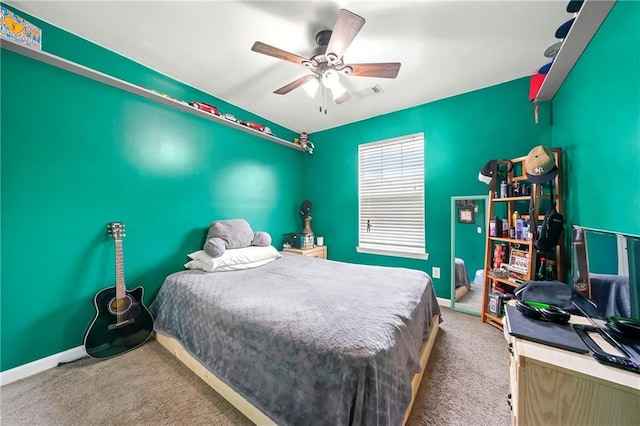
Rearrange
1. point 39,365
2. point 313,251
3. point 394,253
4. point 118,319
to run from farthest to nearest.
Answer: point 313,251
point 394,253
point 118,319
point 39,365

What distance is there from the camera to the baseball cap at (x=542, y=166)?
1786mm

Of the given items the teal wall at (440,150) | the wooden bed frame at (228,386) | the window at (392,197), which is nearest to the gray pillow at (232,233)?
the wooden bed frame at (228,386)

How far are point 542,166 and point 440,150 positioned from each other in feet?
3.55

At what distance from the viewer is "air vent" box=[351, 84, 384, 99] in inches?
96.1

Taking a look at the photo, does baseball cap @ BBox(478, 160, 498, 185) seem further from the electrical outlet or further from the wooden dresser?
the wooden dresser

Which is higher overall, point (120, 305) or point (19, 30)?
point (19, 30)

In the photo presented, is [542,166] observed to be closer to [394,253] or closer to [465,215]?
[465,215]

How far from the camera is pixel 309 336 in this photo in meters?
1.04

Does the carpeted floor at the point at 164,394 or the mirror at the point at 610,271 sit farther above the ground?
the mirror at the point at 610,271

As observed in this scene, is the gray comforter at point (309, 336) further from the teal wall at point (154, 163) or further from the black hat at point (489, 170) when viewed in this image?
the black hat at point (489, 170)

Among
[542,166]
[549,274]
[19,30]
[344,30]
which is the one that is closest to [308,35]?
[344,30]

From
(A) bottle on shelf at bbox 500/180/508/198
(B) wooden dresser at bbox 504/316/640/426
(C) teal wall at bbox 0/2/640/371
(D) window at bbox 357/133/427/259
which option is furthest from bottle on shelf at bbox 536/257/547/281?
(B) wooden dresser at bbox 504/316/640/426

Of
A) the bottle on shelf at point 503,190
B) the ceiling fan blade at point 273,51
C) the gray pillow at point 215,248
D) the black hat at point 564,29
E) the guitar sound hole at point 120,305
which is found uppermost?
the black hat at point 564,29

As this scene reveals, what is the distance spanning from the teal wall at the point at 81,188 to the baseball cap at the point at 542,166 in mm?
3384
